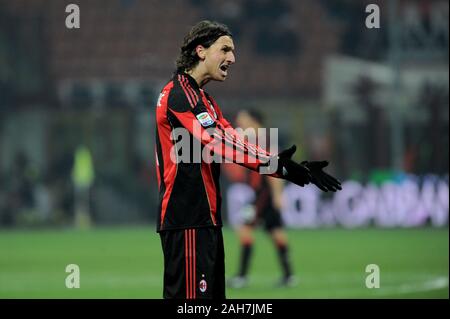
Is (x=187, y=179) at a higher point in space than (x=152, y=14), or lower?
lower

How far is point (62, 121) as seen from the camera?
36.8 meters

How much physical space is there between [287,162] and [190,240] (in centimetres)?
82

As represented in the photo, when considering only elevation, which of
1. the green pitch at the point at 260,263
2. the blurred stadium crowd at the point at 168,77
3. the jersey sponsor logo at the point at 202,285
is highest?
the blurred stadium crowd at the point at 168,77

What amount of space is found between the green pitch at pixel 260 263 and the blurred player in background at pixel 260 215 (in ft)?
1.00

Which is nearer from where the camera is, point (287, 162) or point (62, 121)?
point (287, 162)

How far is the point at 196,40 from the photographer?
7133 millimetres

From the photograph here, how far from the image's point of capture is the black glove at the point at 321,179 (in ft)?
22.0

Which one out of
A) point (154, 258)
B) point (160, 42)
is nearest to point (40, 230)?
point (160, 42)

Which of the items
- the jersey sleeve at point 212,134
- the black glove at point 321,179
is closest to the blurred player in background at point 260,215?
the jersey sleeve at point 212,134

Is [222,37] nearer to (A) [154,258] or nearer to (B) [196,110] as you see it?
(B) [196,110]

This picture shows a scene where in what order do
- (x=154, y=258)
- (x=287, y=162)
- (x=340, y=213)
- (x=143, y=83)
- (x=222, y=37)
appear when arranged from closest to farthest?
(x=287, y=162)
(x=222, y=37)
(x=154, y=258)
(x=340, y=213)
(x=143, y=83)

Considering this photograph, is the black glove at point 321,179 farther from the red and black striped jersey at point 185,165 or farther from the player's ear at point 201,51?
the player's ear at point 201,51

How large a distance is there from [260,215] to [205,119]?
9.41 m

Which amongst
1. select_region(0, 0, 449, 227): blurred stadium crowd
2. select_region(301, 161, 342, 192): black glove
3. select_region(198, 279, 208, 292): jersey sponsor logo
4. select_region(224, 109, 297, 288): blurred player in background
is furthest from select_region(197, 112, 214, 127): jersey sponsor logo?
select_region(0, 0, 449, 227): blurred stadium crowd
